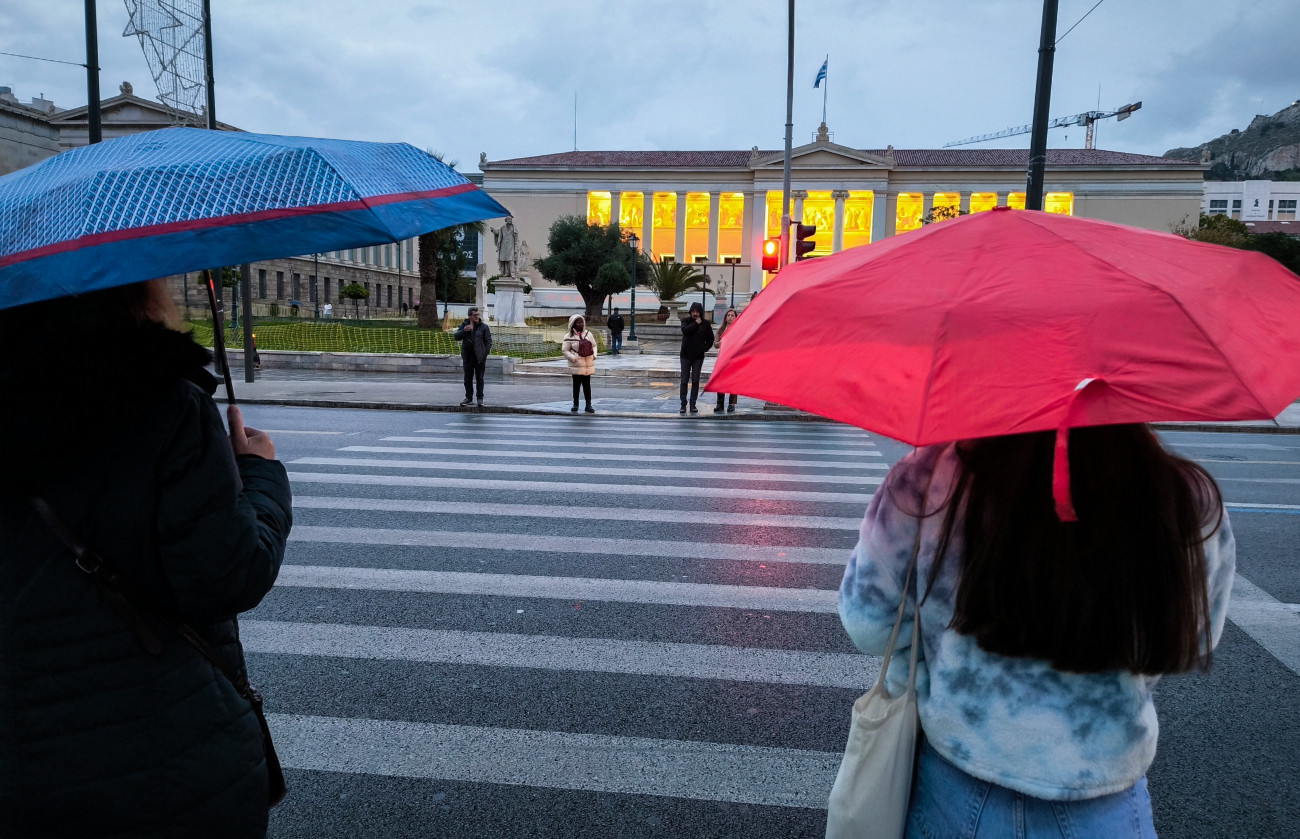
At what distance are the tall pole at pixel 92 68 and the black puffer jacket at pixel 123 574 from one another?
42.6 ft

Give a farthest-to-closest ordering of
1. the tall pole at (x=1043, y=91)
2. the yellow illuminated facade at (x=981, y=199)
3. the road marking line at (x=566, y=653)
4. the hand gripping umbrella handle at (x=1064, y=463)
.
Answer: the yellow illuminated facade at (x=981, y=199) → the tall pole at (x=1043, y=91) → the road marking line at (x=566, y=653) → the hand gripping umbrella handle at (x=1064, y=463)

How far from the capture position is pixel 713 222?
65000 millimetres

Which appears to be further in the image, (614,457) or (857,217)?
(857,217)

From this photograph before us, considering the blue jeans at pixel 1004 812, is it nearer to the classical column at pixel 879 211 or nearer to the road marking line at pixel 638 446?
the road marking line at pixel 638 446

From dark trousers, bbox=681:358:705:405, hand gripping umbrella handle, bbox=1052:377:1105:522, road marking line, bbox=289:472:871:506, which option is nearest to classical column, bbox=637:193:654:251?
dark trousers, bbox=681:358:705:405

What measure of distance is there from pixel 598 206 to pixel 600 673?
6503 cm

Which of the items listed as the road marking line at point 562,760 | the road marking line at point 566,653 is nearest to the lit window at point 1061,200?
the road marking line at point 566,653

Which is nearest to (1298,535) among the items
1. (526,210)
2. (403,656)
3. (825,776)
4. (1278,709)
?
(1278,709)

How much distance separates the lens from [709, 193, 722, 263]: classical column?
64.9m

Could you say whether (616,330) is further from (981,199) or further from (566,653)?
(981,199)

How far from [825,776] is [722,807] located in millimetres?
440

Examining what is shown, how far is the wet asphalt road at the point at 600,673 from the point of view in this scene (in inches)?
118

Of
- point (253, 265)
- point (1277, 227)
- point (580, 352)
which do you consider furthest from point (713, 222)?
point (1277, 227)

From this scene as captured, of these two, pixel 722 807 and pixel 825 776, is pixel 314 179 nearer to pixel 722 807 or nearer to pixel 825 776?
pixel 722 807
